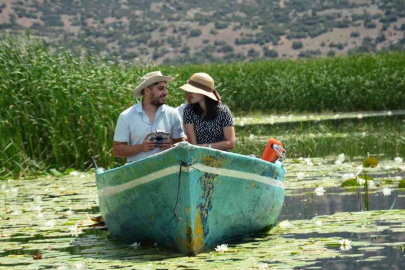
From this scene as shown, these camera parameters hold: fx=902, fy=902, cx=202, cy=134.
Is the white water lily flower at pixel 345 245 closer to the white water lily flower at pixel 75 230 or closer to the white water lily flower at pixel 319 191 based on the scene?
the white water lily flower at pixel 75 230

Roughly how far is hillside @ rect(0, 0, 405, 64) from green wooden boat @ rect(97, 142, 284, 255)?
68318 mm

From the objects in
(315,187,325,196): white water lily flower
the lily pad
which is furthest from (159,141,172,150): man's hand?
the lily pad

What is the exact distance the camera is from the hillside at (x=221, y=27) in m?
79.5

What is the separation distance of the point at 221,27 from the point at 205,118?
79218 mm

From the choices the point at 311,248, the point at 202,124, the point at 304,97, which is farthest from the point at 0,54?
the point at 304,97

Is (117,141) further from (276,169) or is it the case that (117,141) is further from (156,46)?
(156,46)

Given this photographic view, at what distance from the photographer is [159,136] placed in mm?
7820

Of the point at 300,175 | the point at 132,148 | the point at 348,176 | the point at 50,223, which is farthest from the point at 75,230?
the point at 348,176

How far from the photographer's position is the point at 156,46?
3268 inches

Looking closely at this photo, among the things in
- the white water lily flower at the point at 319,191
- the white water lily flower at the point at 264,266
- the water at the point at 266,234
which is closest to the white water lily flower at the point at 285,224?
the water at the point at 266,234

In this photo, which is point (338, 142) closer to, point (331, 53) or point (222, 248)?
point (222, 248)

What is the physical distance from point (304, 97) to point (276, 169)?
19.7 meters

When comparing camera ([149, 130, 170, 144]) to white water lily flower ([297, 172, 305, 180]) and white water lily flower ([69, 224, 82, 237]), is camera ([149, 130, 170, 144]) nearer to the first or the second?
white water lily flower ([69, 224, 82, 237])

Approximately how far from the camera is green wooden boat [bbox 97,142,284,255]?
6.98m
